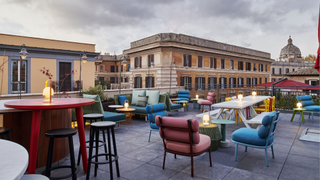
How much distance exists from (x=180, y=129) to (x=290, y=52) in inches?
2544

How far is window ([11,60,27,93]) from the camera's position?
Answer: 14.0 m

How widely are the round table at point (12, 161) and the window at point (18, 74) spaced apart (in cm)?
1554

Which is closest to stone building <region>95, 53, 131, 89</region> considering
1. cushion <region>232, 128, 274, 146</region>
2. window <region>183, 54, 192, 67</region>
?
window <region>183, 54, 192, 67</region>

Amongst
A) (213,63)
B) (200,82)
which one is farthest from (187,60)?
(213,63)

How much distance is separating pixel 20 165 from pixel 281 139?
6.07m

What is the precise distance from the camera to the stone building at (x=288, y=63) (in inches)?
1808

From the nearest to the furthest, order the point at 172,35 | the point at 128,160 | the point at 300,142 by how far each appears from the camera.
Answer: the point at 128,160 < the point at 300,142 < the point at 172,35

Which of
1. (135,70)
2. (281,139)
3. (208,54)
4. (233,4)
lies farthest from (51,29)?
(281,139)

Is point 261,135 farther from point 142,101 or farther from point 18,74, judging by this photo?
Answer: point 18,74

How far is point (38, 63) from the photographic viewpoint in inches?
588

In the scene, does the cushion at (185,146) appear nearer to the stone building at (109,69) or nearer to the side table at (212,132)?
the side table at (212,132)

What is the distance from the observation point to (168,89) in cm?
1593

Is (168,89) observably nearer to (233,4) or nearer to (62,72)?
(233,4)

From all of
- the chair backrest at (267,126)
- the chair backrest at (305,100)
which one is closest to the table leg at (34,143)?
the chair backrest at (267,126)
